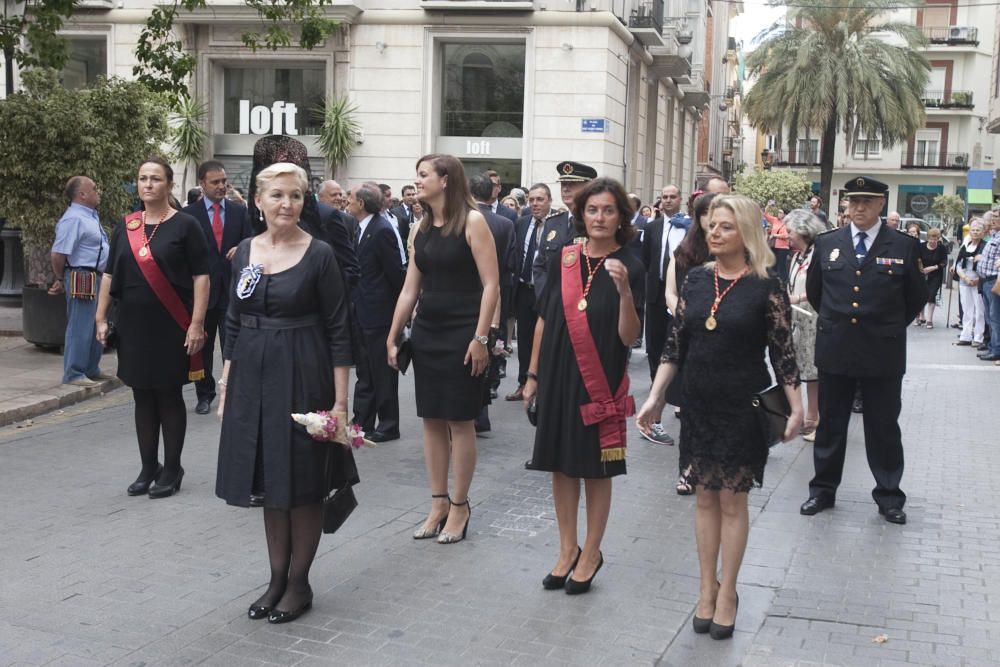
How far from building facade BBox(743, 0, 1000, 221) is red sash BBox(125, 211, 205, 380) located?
58.2 metres

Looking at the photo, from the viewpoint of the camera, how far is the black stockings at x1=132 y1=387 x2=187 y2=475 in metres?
6.89

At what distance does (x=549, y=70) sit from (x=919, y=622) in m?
21.2

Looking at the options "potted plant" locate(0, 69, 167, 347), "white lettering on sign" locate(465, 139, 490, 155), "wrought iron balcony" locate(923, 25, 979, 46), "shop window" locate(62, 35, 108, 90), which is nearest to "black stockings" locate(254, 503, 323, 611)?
"potted plant" locate(0, 69, 167, 347)

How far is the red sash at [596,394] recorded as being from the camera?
510cm

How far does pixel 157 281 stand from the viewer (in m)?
6.78

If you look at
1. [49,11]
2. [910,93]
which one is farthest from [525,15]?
[910,93]

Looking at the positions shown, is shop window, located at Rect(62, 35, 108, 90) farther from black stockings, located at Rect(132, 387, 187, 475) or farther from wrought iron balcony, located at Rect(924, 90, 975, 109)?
wrought iron balcony, located at Rect(924, 90, 975, 109)

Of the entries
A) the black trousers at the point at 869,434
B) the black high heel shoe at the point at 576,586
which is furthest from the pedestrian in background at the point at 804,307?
the black high heel shoe at the point at 576,586

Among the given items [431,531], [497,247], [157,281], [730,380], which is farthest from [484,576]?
[157,281]

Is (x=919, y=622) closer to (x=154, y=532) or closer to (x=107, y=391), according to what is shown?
(x=154, y=532)

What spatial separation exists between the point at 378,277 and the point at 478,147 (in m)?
17.7

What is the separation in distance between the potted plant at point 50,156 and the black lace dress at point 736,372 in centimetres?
898

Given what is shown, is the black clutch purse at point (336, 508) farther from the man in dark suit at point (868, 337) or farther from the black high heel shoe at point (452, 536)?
the man in dark suit at point (868, 337)

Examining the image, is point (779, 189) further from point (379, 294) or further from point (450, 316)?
point (450, 316)
